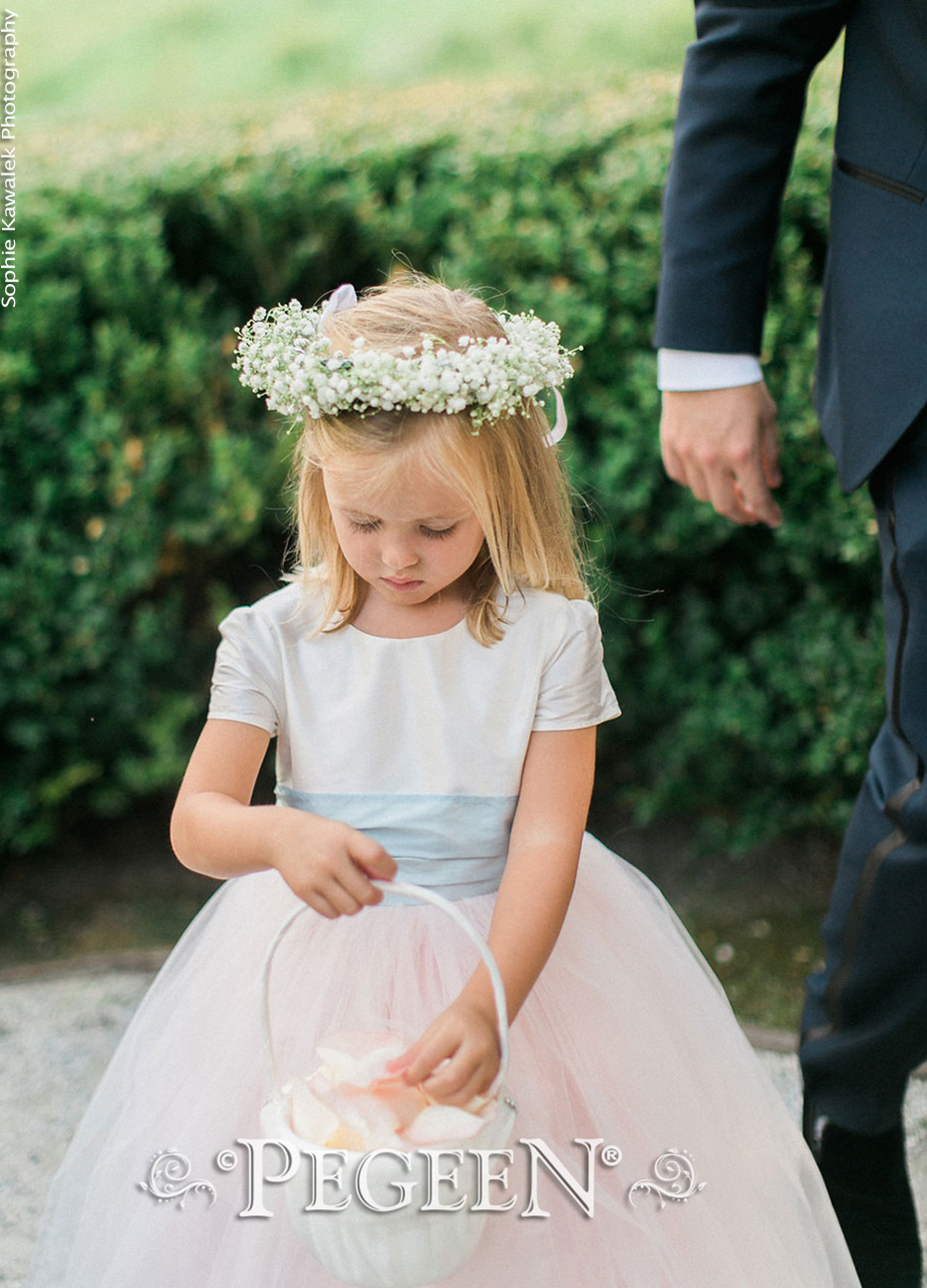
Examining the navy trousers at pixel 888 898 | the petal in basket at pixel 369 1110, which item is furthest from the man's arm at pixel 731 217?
the petal in basket at pixel 369 1110

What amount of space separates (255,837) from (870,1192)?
46.9 inches

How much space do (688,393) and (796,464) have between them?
1.09m

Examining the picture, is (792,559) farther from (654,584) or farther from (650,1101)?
(650,1101)

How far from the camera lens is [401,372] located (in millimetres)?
1597

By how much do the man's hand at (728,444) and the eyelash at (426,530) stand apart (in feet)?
1.73

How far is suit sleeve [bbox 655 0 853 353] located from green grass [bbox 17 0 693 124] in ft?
23.3

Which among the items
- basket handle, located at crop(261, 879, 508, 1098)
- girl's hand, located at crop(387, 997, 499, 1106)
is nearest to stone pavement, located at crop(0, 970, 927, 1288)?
basket handle, located at crop(261, 879, 508, 1098)

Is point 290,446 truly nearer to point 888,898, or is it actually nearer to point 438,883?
point 438,883

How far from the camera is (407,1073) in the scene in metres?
1.44

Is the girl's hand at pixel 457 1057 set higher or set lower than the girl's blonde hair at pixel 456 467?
lower

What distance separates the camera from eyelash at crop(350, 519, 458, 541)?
67.4 inches

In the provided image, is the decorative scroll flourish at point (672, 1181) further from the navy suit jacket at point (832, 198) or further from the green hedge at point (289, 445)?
the green hedge at point (289, 445)

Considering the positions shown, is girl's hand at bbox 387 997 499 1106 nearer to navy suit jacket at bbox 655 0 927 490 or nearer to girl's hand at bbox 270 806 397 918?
girl's hand at bbox 270 806 397 918

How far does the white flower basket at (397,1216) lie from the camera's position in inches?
51.7
